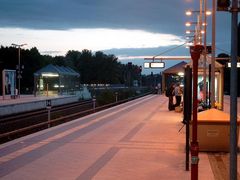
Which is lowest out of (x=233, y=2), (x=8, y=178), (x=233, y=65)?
(x=8, y=178)

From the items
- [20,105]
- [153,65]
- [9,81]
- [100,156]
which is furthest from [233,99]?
[9,81]

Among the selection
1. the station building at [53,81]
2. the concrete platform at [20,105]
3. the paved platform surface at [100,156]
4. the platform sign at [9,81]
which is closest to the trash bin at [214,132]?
the paved platform surface at [100,156]

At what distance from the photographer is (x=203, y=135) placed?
40.1 feet

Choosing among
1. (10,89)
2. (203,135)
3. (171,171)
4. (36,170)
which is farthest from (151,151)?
(10,89)

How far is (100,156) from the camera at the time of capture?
38.1 feet

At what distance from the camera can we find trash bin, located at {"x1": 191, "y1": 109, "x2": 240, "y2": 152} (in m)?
12.1

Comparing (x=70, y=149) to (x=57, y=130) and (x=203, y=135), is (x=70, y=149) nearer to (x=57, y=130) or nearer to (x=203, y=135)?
(x=203, y=135)

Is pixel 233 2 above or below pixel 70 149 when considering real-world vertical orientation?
above

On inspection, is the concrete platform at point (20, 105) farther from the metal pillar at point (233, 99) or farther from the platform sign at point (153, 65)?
the metal pillar at point (233, 99)

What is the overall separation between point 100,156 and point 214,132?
280 cm

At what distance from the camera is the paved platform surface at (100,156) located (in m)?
9.54

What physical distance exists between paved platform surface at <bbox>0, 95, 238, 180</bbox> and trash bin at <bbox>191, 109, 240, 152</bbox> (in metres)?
0.34

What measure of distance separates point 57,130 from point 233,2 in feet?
37.2

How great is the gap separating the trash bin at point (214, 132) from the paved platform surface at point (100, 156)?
34 centimetres
